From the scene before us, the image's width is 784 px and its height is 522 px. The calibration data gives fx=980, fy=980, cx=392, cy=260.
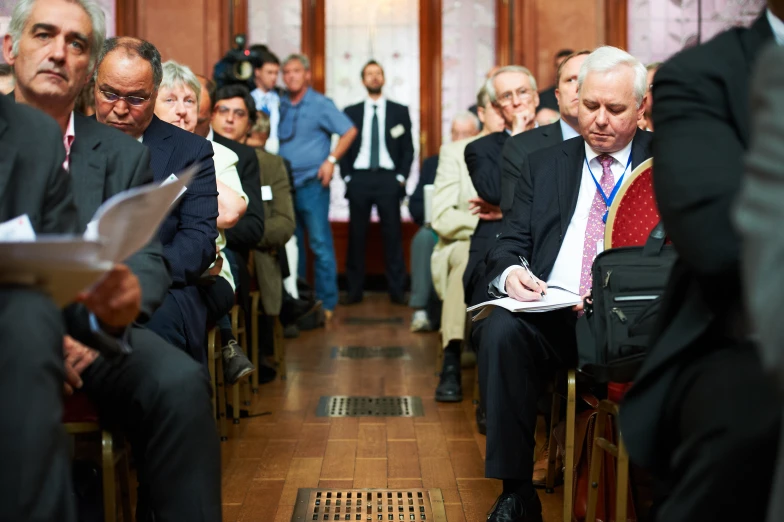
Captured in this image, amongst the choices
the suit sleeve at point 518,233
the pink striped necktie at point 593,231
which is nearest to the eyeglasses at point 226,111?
the suit sleeve at point 518,233

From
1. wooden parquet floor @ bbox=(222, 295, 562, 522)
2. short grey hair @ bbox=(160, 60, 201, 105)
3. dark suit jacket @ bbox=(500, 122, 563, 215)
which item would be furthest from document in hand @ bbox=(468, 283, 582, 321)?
short grey hair @ bbox=(160, 60, 201, 105)

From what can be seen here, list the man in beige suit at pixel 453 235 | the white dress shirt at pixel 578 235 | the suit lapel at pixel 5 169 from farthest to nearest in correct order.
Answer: the man in beige suit at pixel 453 235 → the white dress shirt at pixel 578 235 → the suit lapel at pixel 5 169

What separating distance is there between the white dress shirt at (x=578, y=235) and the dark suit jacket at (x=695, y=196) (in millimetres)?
1334

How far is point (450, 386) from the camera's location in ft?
16.0

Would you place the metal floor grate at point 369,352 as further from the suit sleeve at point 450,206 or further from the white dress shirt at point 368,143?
the white dress shirt at point 368,143

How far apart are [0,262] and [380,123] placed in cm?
774

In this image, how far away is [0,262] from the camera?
152cm

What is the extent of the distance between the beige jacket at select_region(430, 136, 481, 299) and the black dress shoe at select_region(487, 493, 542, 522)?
7.84 ft

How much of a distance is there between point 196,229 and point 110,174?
788mm

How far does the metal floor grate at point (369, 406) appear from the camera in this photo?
4.58 meters

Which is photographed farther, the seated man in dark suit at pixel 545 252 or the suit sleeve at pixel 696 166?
the seated man in dark suit at pixel 545 252

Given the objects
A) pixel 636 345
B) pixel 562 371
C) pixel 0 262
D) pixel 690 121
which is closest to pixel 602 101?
pixel 562 371

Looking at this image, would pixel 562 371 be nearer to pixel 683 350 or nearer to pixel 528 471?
pixel 528 471

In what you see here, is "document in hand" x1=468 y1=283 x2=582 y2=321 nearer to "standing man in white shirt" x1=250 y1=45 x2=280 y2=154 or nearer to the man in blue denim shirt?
the man in blue denim shirt
